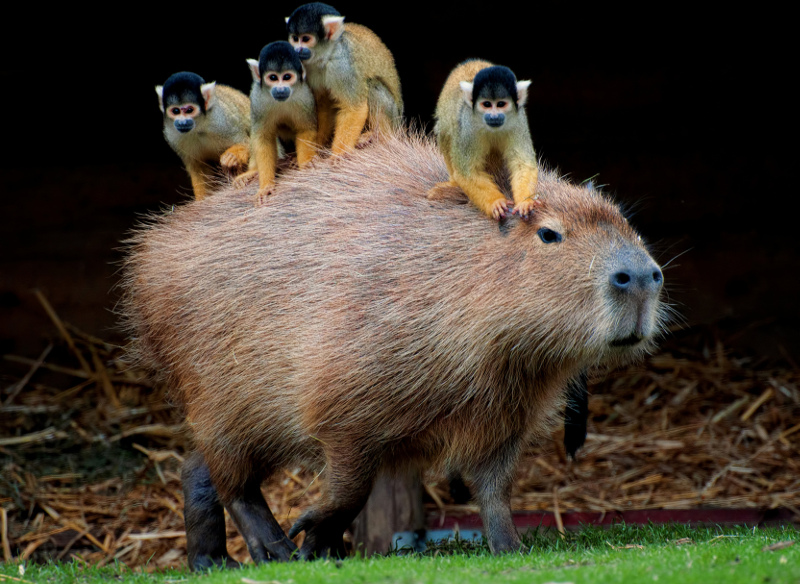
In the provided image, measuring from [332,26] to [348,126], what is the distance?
0.52m

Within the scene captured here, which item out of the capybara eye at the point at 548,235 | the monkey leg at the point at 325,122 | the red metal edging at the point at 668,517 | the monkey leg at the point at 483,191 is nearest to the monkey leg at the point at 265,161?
the monkey leg at the point at 325,122

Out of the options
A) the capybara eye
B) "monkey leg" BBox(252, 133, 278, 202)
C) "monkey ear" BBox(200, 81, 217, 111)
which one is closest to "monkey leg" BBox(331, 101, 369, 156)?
"monkey leg" BBox(252, 133, 278, 202)

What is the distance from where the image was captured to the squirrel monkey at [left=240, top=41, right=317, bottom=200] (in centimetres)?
535

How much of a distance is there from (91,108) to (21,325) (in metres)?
1.96

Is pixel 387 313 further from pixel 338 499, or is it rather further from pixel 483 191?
pixel 338 499

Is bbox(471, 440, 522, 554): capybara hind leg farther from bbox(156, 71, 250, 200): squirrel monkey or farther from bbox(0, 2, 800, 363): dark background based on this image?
bbox(0, 2, 800, 363): dark background

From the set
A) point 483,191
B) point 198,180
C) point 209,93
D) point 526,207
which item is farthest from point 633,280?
point 198,180

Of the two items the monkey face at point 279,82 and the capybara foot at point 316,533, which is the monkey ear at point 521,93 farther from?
the capybara foot at point 316,533

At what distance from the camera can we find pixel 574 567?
4137 millimetres

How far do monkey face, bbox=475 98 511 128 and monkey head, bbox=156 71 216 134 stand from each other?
177 cm

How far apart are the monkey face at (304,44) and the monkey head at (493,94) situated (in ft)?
3.83

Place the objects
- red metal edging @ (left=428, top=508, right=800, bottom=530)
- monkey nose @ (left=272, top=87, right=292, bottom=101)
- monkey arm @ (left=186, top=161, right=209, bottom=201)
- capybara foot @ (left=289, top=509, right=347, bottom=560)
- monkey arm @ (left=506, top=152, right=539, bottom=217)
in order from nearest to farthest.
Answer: monkey arm @ (left=506, top=152, right=539, bottom=217)
capybara foot @ (left=289, top=509, right=347, bottom=560)
monkey nose @ (left=272, top=87, right=292, bottom=101)
monkey arm @ (left=186, top=161, right=209, bottom=201)
red metal edging @ (left=428, top=508, right=800, bottom=530)

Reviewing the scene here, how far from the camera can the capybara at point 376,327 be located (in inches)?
182

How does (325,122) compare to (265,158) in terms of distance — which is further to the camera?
(325,122)
